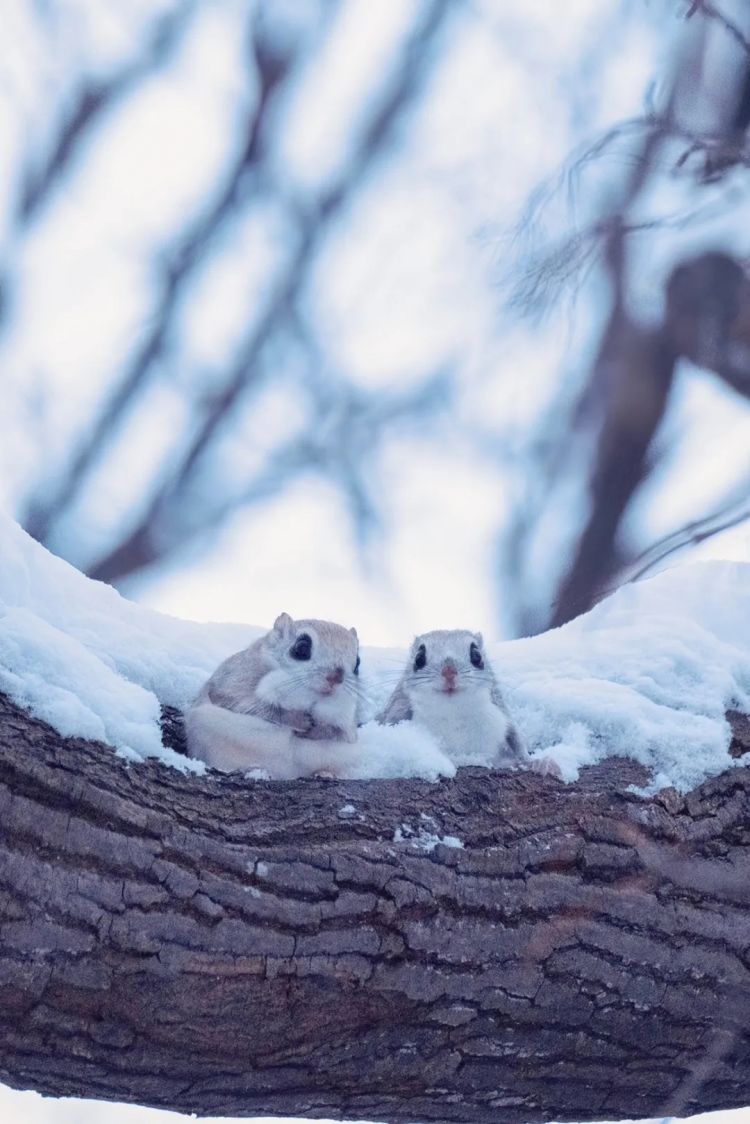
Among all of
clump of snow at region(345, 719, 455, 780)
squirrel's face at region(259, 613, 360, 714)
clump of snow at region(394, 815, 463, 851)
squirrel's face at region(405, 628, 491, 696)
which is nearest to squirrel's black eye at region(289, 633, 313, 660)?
squirrel's face at region(259, 613, 360, 714)

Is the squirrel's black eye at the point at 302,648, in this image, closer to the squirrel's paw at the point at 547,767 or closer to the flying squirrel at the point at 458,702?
the flying squirrel at the point at 458,702

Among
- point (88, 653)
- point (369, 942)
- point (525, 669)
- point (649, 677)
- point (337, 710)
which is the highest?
point (525, 669)

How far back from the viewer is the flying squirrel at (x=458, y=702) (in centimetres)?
393

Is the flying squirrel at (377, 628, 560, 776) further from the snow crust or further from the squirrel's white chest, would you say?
the snow crust

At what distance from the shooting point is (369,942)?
115 inches

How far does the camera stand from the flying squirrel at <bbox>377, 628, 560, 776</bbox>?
12.9 feet

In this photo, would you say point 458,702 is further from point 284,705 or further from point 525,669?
point 284,705

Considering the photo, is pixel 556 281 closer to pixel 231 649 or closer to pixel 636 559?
pixel 636 559

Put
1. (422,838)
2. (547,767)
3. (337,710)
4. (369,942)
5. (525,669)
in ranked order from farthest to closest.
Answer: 1. (525,669)
2. (337,710)
3. (547,767)
4. (422,838)
5. (369,942)

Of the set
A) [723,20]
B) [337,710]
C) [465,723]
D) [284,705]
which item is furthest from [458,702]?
[723,20]

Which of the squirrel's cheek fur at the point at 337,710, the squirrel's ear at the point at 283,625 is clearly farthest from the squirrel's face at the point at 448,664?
the squirrel's ear at the point at 283,625

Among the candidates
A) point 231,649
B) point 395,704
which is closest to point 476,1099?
point 395,704

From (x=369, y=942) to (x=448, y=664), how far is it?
1.33m

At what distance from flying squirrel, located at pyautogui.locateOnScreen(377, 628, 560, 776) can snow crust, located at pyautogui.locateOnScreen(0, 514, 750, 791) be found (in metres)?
0.11
